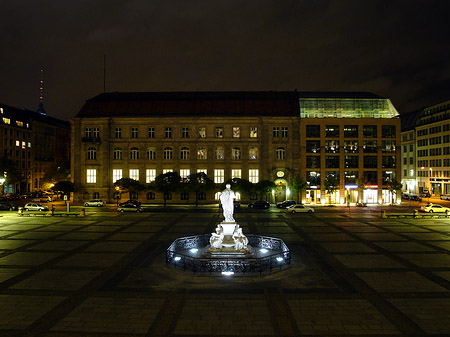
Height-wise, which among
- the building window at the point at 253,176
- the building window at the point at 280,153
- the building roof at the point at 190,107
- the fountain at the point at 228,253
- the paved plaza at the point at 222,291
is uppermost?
the building roof at the point at 190,107

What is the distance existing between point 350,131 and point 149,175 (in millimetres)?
38861

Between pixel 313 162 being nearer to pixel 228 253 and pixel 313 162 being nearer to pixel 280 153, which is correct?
pixel 280 153

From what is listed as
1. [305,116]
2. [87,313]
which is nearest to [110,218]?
[87,313]

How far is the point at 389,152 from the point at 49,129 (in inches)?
3591

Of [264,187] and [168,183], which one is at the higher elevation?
[168,183]

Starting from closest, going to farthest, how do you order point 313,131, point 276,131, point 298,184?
point 298,184
point 313,131
point 276,131

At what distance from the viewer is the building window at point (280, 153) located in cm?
6334

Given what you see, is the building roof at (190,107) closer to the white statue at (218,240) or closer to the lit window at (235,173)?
the lit window at (235,173)

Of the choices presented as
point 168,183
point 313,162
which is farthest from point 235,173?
point 313,162

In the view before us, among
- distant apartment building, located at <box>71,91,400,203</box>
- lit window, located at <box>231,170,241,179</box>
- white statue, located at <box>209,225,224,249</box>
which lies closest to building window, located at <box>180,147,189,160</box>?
distant apartment building, located at <box>71,91,400,203</box>

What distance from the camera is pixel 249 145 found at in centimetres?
6331

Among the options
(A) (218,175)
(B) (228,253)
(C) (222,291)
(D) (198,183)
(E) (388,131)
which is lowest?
(C) (222,291)

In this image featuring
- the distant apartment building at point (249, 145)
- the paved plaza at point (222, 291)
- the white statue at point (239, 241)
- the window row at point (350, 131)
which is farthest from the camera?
the window row at point (350, 131)

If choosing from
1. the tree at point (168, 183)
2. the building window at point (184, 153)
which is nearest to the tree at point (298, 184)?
the tree at point (168, 183)
